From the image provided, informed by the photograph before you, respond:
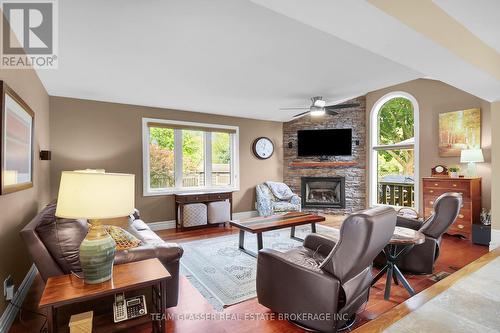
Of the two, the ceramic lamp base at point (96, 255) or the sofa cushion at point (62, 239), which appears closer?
the ceramic lamp base at point (96, 255)

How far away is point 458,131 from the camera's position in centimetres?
457

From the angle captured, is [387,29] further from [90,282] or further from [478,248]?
[478,248]

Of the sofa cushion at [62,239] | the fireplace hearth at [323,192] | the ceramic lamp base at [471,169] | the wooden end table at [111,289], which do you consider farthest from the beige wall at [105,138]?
the ceramic lamp base at [471,169]

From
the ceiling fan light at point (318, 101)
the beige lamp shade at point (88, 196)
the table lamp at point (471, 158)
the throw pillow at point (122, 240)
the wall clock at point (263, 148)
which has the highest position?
the ceiling fan light at point (318, 101)

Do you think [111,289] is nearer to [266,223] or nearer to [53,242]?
[53,242]

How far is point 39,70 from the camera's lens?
125 inches

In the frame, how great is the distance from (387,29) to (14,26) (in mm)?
3016

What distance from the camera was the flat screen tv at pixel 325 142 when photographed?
618 centimetres

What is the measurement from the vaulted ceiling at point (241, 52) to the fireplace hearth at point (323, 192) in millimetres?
2391

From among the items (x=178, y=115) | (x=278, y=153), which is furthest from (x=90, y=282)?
(x=278, y=153)

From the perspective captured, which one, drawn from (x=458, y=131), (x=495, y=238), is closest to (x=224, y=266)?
(x=495, y=238)

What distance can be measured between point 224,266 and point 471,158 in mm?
4230

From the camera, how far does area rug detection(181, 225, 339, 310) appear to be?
2.52m

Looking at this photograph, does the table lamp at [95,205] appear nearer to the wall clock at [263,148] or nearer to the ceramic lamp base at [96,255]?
the ceramic lamp base at [96,255]
